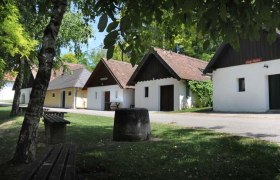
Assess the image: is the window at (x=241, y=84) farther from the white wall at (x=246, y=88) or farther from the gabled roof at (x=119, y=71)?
the gabled roof at (x=119, y=71)

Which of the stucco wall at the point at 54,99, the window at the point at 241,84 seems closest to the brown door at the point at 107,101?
the stucco wall at the point at 54,99

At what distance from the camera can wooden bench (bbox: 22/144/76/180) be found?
414 cm

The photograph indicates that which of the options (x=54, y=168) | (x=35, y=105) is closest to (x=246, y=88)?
(x=35, y=105)

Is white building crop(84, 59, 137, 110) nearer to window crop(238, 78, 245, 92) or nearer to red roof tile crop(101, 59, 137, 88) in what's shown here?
red roof tile crop(101, 59, 137, 88)

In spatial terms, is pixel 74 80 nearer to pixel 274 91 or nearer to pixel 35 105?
pixel 274 91

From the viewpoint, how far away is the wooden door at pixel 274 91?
21.8m

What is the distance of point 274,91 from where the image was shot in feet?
72.2

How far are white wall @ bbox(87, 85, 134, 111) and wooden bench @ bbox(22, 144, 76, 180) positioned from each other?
29.2 meters

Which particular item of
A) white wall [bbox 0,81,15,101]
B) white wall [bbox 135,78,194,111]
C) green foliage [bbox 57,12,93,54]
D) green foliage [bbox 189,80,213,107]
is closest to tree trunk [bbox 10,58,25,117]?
green foliage [bbox 57,12,93,54]

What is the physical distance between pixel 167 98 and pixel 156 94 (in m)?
1.19

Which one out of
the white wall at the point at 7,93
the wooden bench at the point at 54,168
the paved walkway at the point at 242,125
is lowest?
the wooden bench at the point at 54,168

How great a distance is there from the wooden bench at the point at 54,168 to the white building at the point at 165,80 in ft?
73.0

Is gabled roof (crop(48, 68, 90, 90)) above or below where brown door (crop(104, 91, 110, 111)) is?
above

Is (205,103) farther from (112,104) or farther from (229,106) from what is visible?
(112,104)
